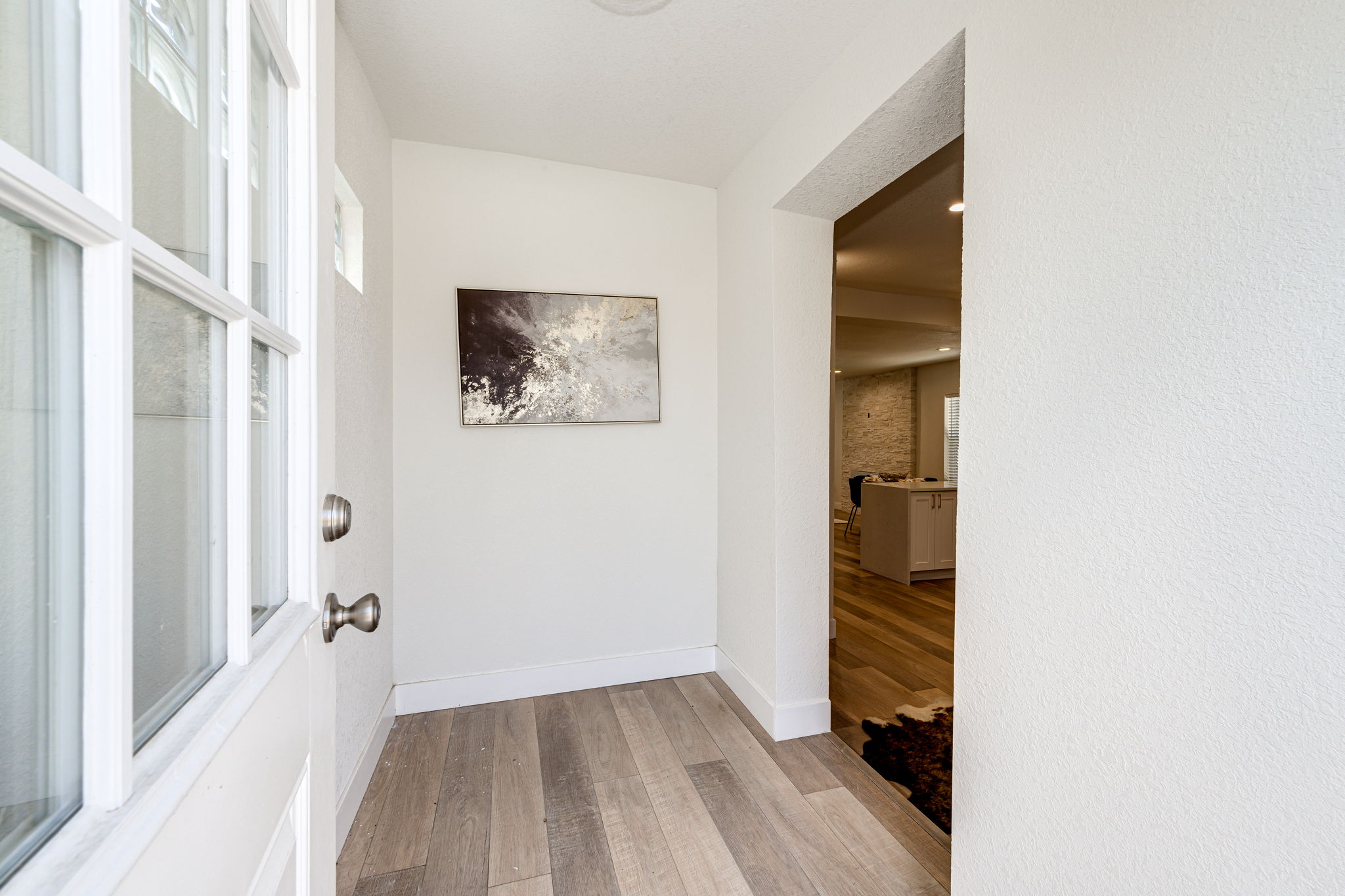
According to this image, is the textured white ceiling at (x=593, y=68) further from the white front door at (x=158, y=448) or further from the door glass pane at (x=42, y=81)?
the door glass pane at (x=42, y=81)

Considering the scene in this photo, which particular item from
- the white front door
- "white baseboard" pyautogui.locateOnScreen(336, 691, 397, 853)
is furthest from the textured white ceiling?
"white baseboard" pyautogui.locateOnScreen(336, 691, 397, 853)

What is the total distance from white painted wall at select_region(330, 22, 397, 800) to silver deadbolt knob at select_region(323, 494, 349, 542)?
92cm

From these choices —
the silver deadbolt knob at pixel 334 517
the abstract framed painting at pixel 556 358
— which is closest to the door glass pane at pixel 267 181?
the silver deadbolt knob at pixel 334 517

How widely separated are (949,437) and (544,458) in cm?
732

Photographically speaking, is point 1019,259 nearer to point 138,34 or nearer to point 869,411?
point 138,34

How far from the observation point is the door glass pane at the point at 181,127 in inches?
16.4

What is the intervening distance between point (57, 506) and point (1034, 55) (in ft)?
5.14

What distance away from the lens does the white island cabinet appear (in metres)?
4.96

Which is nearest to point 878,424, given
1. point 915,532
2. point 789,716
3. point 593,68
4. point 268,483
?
point 915,532

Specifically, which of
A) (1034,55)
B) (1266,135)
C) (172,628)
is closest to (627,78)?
(1034,55)

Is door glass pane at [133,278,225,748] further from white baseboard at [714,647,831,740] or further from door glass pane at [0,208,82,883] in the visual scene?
white baseboard at [714,647,831,740]

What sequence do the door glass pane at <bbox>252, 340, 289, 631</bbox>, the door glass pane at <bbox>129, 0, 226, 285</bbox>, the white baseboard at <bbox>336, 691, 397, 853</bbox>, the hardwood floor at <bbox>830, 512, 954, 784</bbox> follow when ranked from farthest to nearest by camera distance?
the hardwood floor at <bbox>830, 512, 954, 784</bbox>, the white baseboard at <bbox>336, 691, 397, 853</bbox>, the door glass pane at <bbox>252, 340, 289, 631</bbox>, the door glass pane at <bbox>129, 0, 226, 285</bbox>

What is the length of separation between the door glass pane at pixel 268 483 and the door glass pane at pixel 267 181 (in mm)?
69

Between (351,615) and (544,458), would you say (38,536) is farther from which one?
(544,458)
